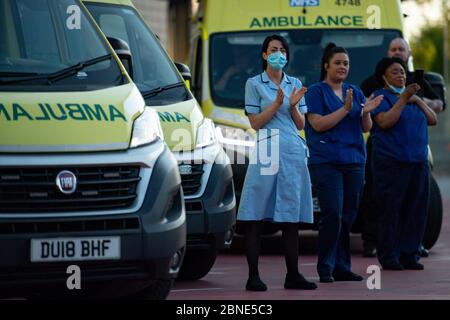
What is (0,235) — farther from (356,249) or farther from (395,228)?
(356,249)

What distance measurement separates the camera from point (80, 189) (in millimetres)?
8219

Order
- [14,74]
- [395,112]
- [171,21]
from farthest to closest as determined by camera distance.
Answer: [171,21] → [395,112] → [14,74]

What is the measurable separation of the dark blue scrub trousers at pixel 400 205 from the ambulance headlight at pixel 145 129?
429cm

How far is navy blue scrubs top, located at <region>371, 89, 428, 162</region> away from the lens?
1273 centimetres

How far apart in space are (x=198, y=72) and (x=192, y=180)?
16.6ft

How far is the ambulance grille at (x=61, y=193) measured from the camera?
8.09 m

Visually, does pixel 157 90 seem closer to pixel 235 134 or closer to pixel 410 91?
pixel 410 91

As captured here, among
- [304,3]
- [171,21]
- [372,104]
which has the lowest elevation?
[372,104]

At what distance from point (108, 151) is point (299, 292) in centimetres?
273

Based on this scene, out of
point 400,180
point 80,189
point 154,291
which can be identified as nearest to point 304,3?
point 400,180

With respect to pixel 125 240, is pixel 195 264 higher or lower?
lower

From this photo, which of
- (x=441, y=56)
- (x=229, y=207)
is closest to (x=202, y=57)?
(x=229, y=207)

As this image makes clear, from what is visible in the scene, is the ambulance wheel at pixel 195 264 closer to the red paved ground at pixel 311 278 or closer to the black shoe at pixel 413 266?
the red paved ground at pixel 311 278

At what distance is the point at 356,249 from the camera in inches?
602
